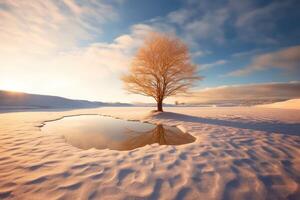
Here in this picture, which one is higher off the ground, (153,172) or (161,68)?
(161,68)

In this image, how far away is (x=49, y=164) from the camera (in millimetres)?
3680

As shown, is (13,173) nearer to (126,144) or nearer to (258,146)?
(126,144)

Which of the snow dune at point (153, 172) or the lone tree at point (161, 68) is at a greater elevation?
the lone tree at point (161, 68)

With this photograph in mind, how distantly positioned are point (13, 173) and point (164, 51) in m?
12.8

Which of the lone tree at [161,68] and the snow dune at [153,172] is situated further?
the lone tree at [161,68]

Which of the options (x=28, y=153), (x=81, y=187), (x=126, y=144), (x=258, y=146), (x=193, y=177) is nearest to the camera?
(x=81, y=187)

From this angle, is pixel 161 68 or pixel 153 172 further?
pixel 161 68

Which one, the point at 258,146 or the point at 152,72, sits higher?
the point at 152,72

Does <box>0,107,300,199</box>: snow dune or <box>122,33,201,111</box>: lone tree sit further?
<box>122,33,201,111</box>: lone tree

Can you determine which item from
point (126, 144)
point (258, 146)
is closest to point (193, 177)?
point (126, 144)

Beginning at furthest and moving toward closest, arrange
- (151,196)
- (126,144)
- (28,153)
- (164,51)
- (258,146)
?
(164,51)
(126,144)
(258,146)
(28,153)
(151,196)

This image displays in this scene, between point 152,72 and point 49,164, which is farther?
point 152,72

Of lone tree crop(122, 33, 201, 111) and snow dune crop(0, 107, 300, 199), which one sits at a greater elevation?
lone tree crop(122, 33, 201, 111)

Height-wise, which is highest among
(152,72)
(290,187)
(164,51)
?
(164,51)
